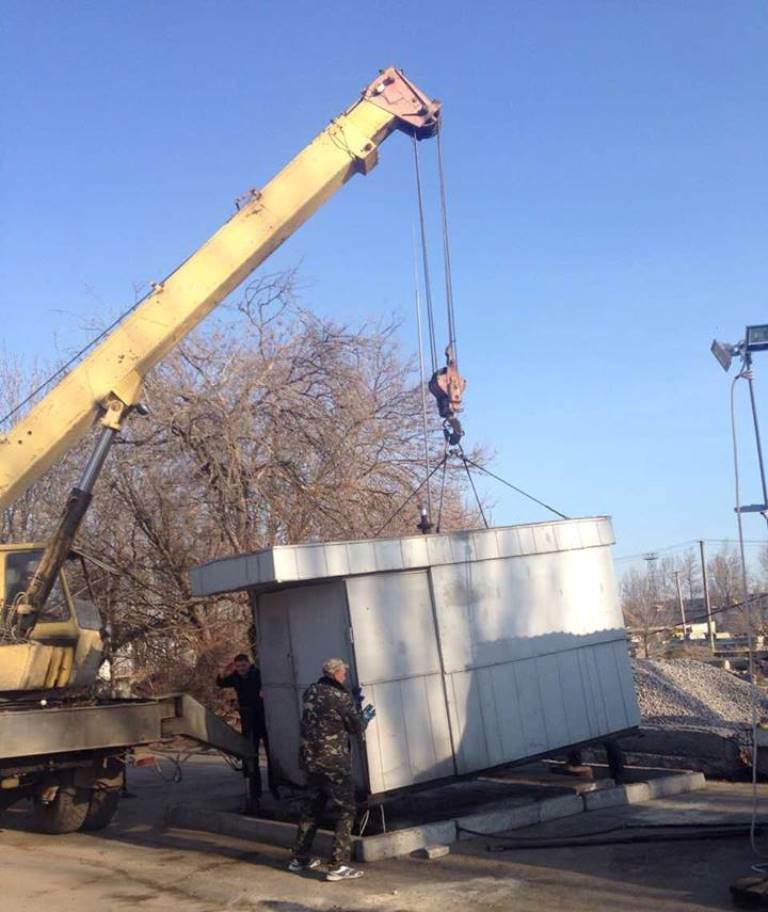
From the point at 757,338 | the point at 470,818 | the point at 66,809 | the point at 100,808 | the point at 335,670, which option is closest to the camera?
the point at 757,338

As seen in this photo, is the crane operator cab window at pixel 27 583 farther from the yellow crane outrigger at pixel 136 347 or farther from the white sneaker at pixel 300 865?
the white sneaker at pixel 300 865

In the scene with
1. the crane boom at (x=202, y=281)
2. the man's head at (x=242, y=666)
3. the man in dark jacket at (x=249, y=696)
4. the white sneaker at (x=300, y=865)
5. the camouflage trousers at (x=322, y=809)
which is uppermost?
the crane boom at (x=202, y=281)

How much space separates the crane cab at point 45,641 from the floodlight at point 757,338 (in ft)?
25.8

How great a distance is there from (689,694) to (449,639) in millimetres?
8849

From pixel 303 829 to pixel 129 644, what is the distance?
12.4 m

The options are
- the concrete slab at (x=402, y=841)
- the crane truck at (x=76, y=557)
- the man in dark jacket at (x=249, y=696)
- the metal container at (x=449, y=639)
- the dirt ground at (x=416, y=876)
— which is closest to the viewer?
the dirt ground at (x=416, y=876)

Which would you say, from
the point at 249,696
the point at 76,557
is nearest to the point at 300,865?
the point at 249,696

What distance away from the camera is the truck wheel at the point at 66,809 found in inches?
422

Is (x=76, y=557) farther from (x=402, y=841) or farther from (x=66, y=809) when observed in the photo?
(x=402, y=841)

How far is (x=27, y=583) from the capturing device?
11.0 meters

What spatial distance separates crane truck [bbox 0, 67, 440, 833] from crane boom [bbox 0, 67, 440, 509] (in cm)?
2

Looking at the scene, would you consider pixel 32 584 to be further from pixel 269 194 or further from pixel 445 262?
pixel 445 262

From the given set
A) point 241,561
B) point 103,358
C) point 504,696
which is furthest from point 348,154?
point 504,696

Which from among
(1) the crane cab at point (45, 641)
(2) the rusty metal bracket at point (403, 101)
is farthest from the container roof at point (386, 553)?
(2) the rusty metal bracket at point (403, 101)
